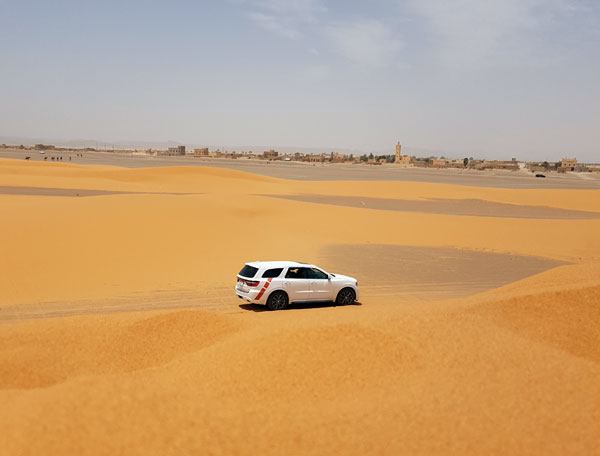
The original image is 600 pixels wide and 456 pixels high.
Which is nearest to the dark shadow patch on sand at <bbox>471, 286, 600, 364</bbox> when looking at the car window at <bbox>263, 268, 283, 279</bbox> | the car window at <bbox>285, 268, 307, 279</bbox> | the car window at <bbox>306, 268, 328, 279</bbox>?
the car window at <bbox>306, 268, 328, 279</bbox>

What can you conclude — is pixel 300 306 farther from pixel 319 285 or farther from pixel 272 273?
pixel 272 273

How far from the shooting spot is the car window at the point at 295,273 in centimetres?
1795

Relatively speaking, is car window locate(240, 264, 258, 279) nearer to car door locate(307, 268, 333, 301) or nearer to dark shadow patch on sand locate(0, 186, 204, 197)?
car door locate(307, 268, 333, 301)

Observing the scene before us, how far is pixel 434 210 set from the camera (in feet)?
168

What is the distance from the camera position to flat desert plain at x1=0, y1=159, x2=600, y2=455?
7965 millimetres

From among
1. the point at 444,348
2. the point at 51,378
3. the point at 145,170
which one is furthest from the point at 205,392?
the point at 145,170

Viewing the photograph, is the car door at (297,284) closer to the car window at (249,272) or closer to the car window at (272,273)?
the car window at (272,273)

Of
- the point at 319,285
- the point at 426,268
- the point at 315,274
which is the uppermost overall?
the point at 315,274

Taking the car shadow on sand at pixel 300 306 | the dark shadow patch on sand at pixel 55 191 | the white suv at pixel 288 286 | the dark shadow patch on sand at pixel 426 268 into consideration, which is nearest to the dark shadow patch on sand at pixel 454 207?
the dark shadow patch on sand at pixel 55 191

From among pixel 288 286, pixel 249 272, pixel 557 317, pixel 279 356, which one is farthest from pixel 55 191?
pixel 557 317

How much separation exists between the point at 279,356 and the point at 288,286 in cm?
711

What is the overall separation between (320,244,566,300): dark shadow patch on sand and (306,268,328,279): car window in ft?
9.64

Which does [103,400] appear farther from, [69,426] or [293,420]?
[293,420]

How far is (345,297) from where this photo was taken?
18.7 meters
